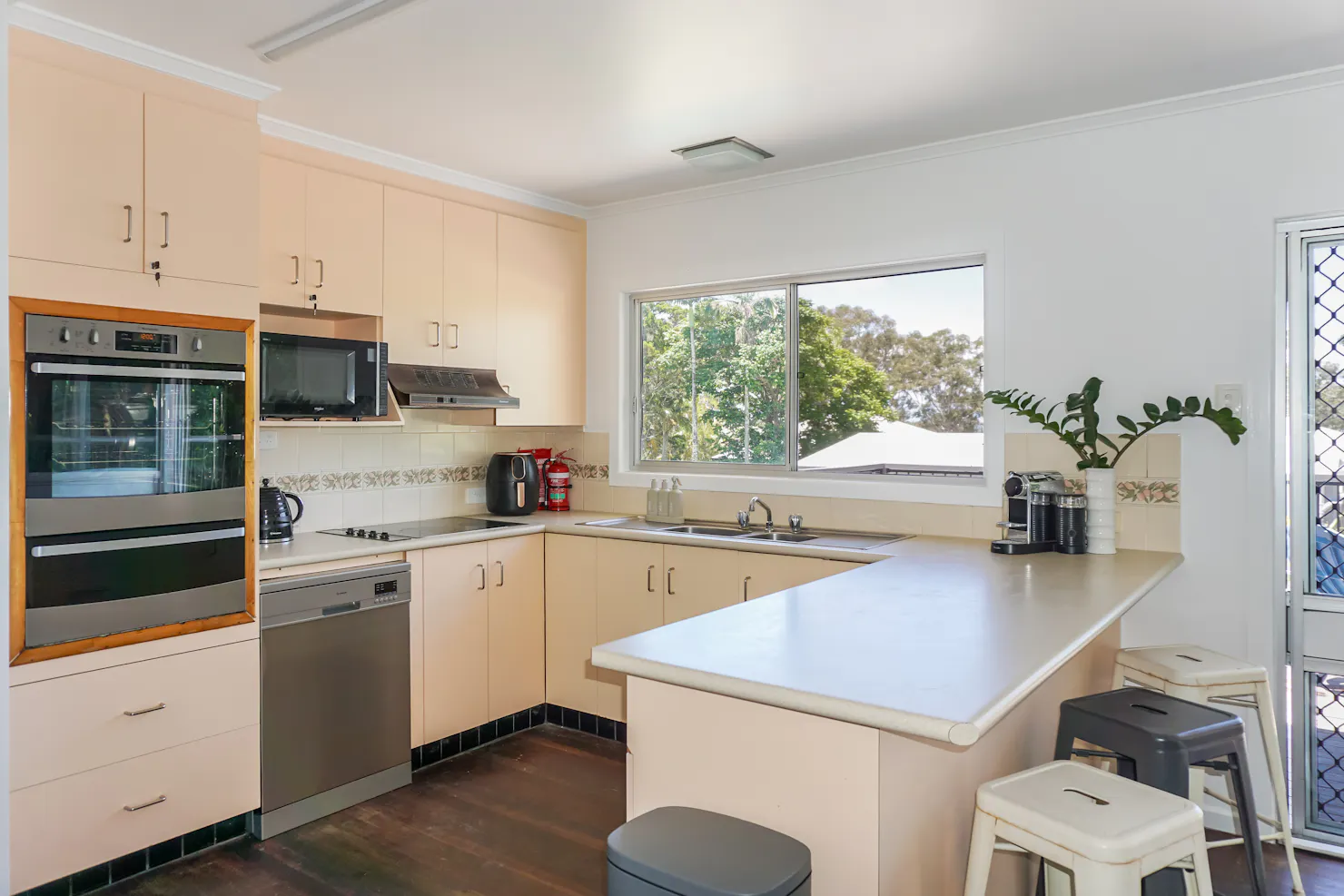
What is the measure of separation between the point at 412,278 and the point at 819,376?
182 centimetres

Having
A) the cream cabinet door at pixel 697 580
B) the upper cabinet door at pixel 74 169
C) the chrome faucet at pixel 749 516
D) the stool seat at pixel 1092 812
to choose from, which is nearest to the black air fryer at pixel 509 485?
the cream cabinet door at pixel 697 580

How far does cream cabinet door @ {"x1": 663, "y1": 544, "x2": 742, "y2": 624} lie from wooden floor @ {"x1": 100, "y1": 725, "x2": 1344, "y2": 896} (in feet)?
2.32

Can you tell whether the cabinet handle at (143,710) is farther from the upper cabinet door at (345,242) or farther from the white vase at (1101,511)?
the white vase at (1101,511)

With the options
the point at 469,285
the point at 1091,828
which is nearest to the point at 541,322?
the point at 469,285

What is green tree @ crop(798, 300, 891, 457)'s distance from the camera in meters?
3.80

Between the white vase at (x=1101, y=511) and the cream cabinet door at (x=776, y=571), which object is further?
the cream cabinet door at (x=776, y=571)

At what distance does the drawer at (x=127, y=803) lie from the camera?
94.5 inches

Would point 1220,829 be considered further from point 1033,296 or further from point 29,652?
point 29,652

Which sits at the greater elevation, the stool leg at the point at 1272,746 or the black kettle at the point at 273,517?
the black kettle at the point at 273,517

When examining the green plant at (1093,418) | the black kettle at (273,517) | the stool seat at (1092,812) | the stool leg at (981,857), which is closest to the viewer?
the stool seat at (1092,812)

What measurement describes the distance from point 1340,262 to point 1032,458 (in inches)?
44.7

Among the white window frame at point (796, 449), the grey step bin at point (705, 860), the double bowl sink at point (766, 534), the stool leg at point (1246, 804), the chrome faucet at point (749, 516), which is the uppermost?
the white window frame at point (796, 449)

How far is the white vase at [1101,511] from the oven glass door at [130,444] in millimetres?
2850

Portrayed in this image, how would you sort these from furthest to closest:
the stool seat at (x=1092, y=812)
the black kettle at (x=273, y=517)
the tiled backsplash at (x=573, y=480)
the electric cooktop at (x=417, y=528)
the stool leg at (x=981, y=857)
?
the electric cooktop at (x=417, y=528) < the black kettle at (x=273, y=517) < the tiled backsplash at (x=573, y=480) < the stool leg at (x=981, y=857) < the stool seat at (x=1092, y=812)
